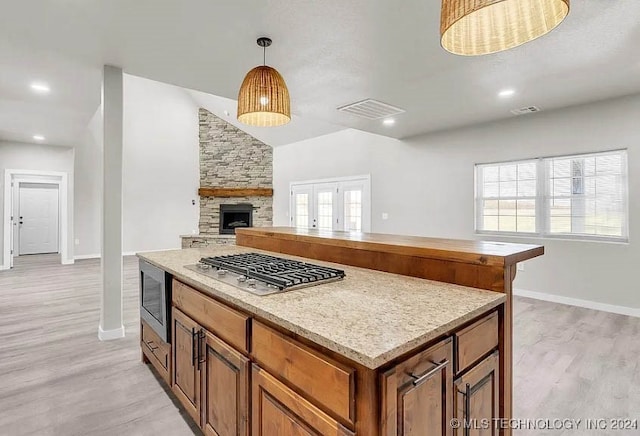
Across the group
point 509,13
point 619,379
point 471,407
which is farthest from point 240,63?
point 619,379

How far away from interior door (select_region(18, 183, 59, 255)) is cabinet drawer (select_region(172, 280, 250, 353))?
9263 mm

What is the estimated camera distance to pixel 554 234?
14.8ft

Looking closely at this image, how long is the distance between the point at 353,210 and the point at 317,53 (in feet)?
14.5

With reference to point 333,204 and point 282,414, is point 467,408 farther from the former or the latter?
point 333,204

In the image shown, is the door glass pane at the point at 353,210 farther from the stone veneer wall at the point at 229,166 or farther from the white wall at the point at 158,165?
the white wall at the point at 158,165

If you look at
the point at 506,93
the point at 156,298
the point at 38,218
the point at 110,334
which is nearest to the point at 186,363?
the point at 156,298

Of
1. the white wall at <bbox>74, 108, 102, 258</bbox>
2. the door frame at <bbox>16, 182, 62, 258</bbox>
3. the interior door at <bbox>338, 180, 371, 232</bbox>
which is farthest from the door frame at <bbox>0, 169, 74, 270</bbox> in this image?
the interior door at <bbox>338, 180, 371, 232</bbox>

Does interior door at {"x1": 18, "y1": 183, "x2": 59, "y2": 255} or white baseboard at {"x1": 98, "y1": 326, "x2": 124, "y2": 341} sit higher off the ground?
interior door at {"x1": 18, "y1": 183, "x2": 59, "y2": 255}

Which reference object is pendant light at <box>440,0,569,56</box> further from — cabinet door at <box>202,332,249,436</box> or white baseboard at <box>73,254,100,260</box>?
white baseboard at <box>73,254,100,260</box>

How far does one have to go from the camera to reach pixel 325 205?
7.57m

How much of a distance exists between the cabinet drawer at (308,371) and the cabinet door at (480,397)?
46 cm

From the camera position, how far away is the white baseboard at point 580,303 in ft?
12.7

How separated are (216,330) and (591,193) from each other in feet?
16.0

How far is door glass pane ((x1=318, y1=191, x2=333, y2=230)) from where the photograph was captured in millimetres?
7477
